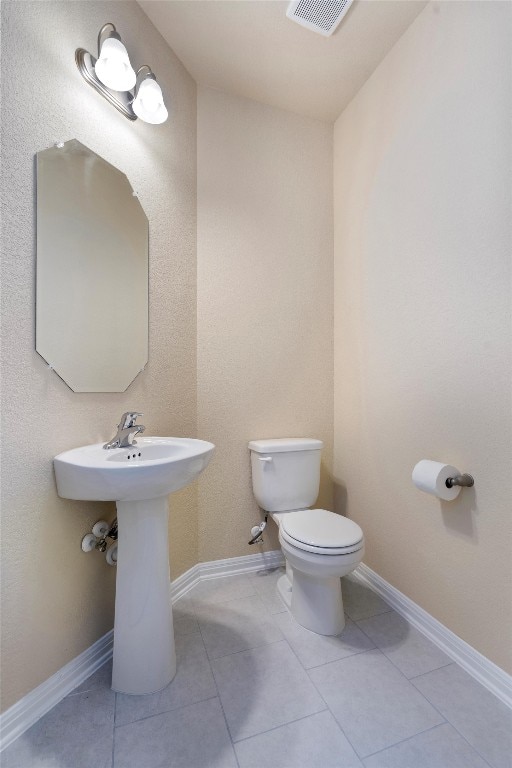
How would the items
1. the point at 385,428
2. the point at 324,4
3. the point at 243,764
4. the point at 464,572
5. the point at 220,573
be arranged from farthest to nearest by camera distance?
the point at 220,573 < the point at 385,428 < the point at 324,4 < the point at 464,572 < the point at 243,764

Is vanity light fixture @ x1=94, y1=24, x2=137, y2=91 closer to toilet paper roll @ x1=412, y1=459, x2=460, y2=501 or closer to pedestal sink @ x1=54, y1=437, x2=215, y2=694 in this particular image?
pedestal sink @ x1=54, y1=437, x2=215, y2=694

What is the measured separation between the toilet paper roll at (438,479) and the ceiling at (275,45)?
1882 mm

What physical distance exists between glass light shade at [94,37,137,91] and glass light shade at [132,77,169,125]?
0.32 feet

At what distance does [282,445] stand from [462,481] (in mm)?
787

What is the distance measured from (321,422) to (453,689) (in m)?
1.22

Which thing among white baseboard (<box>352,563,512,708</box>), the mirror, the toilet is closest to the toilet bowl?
the toilet

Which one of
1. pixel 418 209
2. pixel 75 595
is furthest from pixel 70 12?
pixel 75 595

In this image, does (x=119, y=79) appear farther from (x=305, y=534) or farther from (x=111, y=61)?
(x=305, y=534)

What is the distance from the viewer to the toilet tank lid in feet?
5.57

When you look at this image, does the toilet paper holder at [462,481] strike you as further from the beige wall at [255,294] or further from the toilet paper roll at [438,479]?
the beige wall at [255,294]

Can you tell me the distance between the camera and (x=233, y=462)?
182 cm

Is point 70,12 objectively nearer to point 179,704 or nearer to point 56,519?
point 56,519

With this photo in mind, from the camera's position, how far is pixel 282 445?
171cm

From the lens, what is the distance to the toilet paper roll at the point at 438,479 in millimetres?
1208
